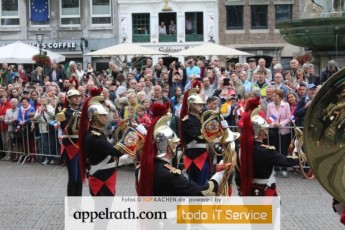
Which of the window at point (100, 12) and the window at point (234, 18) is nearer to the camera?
the window at point (234, 18)

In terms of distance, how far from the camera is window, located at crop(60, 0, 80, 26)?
43469 millimetres

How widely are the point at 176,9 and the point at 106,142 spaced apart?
34.3 m

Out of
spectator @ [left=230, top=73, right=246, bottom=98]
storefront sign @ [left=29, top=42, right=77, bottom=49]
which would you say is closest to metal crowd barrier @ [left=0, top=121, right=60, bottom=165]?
spectator @ [left=230, top=73, right=246, bottom=98]

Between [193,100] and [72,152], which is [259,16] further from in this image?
[72,152]

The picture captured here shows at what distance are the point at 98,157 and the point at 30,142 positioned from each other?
8.51m

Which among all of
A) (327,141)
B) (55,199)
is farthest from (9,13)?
(327,141)

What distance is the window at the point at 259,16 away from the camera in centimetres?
4309

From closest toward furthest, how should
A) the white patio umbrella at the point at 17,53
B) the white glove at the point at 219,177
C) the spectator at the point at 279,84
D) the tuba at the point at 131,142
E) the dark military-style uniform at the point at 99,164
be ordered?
the white glove at the point at 219,177 < the tuba at the point at 131,142 < the dark military-style uniform at the point at 99,164 < the spectator at the point at 279,84 < the white patio umbrella at the point at 17,53

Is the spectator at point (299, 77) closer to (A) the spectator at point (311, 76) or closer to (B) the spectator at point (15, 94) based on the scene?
(A) the spectator at point (311, 76)

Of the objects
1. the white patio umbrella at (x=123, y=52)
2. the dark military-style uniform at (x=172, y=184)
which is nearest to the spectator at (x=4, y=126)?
the white patio umbrella at (x=123, y=52)

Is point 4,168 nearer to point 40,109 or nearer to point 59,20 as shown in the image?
point 40,109

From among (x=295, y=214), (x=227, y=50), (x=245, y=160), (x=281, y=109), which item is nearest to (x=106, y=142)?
(x=245, y=160)

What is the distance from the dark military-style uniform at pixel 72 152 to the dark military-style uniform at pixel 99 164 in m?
2.04

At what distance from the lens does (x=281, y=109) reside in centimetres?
1483
